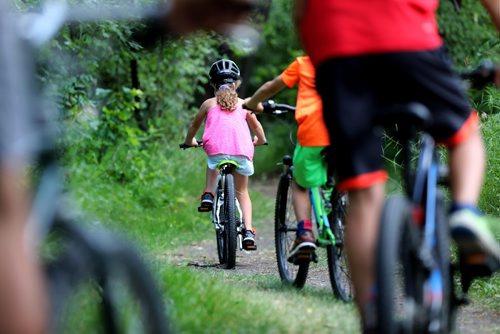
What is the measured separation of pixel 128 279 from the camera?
8.28 feet

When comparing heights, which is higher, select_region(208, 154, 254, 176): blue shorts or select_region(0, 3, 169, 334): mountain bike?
select_region(208, 154, 254, 176): blue shorts

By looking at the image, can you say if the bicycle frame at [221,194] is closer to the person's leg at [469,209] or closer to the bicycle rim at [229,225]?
the bicycle rim at [229,225]

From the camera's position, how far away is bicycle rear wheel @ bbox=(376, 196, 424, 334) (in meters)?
3.15

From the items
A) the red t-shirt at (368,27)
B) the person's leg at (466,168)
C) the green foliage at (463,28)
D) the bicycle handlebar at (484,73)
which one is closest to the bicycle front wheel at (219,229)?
the bicycle handlebar at (484,73)

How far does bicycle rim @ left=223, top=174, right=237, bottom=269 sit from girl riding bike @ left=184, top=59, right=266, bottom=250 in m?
0.32

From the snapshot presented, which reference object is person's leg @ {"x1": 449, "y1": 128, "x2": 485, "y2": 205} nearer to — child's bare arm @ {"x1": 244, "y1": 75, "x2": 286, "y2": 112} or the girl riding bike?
child's bare arm @ {"x1": 244, "y1": 75, "x2": 286, "y2": 112}

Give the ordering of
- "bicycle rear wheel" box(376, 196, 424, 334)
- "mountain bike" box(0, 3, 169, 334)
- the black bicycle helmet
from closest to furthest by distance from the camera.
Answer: "mountain bike" box(0, 3, 169, 334) < "bicycle rear wheel" box(376, 196, 424, 334) < the black bicycle helmet

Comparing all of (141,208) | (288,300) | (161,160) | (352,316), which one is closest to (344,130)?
(352,316)

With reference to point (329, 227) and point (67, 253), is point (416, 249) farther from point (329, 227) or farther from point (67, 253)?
point (329, 227)

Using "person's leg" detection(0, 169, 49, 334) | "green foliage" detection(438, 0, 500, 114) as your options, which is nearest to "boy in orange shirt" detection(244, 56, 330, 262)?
"person's leg" detection(0, 169, 49, 334)

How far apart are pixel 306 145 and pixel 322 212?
1.35 ft

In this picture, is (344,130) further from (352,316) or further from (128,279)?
(352,316)

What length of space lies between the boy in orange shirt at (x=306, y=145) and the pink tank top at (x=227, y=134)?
2604 mm

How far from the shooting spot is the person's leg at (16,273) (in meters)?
2.16
